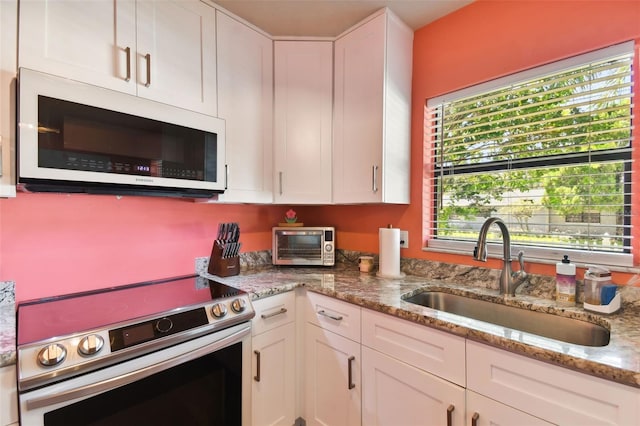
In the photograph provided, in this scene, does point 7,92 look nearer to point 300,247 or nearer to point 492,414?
Result: point 300,247

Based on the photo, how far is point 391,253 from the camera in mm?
1814

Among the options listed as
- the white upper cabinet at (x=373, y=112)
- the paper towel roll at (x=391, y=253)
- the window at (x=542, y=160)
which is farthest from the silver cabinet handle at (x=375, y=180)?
the window at (x=542, y=160)

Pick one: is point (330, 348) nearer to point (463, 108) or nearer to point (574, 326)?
point (574, 326)

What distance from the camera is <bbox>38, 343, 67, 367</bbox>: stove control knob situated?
90 centimetres

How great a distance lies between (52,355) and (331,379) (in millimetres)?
1165

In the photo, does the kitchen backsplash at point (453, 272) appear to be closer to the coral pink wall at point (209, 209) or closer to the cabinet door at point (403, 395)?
the coral pink wall at point (209, 209)

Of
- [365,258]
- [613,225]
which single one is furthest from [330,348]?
[613,225]

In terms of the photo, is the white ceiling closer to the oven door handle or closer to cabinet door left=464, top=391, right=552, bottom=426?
the oven door handle

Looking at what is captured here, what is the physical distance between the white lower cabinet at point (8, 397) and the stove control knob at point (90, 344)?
159 mm

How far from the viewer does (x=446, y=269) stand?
175cm

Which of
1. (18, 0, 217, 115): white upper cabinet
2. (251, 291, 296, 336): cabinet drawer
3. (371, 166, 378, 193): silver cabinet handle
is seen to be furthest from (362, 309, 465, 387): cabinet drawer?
(18, 0, 217, 115): white upper cabinet

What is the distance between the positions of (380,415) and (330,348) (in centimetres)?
37

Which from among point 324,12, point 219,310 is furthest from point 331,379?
point 324,12

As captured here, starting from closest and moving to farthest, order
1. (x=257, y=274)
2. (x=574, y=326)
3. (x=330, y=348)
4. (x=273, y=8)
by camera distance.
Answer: (x=574, y=326) < (x=330, y=348) < (x=273, y=8) < (x=257, y=274)
